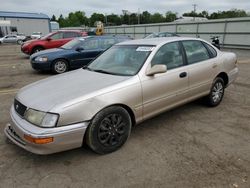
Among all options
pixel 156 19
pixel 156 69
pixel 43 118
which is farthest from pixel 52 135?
pixel 156 19

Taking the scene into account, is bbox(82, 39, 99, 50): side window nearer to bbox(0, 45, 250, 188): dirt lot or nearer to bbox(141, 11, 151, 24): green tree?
bbox(0, 45, 250, 188): dirt lot

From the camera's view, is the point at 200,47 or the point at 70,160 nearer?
the point at 70,160

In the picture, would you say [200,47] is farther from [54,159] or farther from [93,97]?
[54,159]

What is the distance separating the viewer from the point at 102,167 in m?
2.93

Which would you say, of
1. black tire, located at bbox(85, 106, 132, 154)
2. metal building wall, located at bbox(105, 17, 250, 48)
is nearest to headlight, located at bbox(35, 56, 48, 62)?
black tire, located at bbox(85, 106, 132, 154)

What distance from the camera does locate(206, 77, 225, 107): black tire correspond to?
15.5 feet

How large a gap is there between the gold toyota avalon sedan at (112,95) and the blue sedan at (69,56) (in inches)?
182

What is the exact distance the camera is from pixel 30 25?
52.0 m

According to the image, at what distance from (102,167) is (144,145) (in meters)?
0.80

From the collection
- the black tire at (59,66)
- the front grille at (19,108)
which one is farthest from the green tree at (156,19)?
the front grille at (19,108)

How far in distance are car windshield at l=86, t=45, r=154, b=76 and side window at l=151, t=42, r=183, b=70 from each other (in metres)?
0.17

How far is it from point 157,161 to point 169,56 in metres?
1.82

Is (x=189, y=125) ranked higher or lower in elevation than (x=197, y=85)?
lower

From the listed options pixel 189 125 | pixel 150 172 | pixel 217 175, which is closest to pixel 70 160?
pixel 150 172
